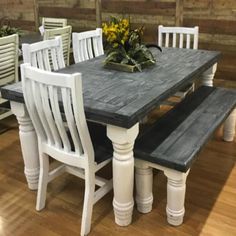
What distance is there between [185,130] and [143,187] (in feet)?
1.60

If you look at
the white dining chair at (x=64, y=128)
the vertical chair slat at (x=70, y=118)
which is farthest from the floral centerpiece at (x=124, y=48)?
the vertical chair slat at (x=70, y=118)

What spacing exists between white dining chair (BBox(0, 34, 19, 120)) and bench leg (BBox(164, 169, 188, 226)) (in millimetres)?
1857

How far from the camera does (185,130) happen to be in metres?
2.23

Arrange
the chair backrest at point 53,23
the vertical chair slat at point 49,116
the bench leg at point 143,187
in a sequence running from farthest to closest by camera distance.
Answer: the chair backrest at point 53,23 → the bench leg at point 143,187 → the vertical chair slat at point 49,116

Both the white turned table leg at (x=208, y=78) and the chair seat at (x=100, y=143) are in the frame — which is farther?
the white turned table leg at (x=208, y=78)

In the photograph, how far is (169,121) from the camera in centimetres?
240

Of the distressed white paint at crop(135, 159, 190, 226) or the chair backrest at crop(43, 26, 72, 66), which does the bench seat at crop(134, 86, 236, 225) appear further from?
the chair backrest at crop(43, 26, 72, 66)

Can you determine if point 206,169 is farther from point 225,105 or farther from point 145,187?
point 145,187

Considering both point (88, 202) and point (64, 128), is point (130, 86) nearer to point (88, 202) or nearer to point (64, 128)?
point (64, 128)

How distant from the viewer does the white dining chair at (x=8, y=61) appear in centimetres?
308

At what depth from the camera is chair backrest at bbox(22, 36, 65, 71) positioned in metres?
2.55

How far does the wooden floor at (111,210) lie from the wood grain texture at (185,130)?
47 cm

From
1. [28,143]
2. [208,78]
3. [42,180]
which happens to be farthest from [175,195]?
[208,78]

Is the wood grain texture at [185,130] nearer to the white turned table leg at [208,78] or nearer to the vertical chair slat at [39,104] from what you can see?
the white turned table leg at [208,78]
